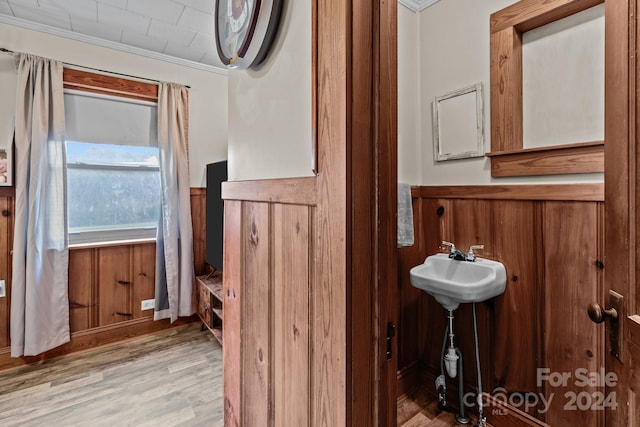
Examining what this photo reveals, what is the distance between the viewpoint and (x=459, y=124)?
1802 millimetres

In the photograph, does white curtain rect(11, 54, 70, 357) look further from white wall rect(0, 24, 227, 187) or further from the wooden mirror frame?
the wooden mirror frame

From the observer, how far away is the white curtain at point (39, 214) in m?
2.09

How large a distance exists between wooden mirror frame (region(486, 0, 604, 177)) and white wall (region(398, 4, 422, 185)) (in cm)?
48

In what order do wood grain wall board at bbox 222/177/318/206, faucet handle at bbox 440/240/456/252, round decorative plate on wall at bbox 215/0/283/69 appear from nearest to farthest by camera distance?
wood grain wall board at bbox 222/177/318/206 < round decorative plate on wall at bbox 215/0/283/69 < faucet handle at bbox 440/240/456/252

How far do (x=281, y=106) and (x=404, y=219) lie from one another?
1.03m

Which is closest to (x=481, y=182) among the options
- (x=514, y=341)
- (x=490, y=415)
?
(x=514, y=341)

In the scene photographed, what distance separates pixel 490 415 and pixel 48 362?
10.3 feet

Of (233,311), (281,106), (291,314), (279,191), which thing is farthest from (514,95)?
(233,311)

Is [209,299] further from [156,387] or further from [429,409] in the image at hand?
[429,409]

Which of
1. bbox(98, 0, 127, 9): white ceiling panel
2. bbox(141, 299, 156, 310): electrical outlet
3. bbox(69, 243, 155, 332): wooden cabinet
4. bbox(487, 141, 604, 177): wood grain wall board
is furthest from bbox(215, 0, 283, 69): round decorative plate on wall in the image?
bbox(141, 299, 156, 310): electrical outlet

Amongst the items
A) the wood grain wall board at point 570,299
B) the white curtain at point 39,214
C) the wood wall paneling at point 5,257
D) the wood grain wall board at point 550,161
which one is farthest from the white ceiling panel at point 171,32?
the wood grain wall board at point 570,299

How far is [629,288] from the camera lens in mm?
646

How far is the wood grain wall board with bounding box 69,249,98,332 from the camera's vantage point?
2355mm

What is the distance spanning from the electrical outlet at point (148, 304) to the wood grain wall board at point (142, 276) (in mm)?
24
